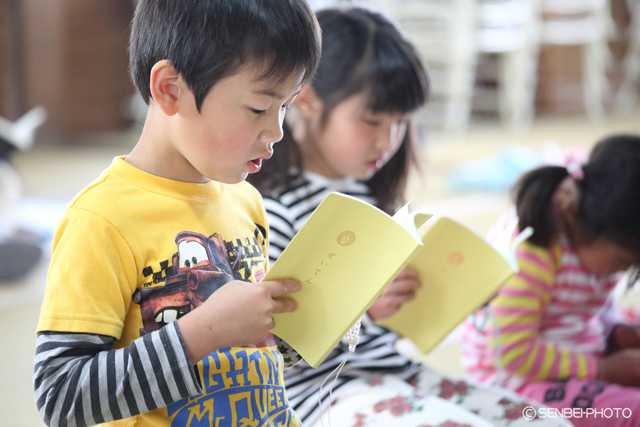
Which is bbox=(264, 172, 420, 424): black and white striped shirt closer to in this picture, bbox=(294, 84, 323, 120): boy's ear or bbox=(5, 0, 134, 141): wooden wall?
bbox=(294, 84, 323, 120): boy's ear

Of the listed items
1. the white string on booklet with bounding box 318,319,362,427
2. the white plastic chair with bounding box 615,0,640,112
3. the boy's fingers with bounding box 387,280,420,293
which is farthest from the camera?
the white plastic chair with bounding box 615,0,640,112

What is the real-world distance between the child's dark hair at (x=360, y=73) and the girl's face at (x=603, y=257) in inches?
13.1

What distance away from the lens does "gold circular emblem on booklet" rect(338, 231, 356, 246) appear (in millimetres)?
547

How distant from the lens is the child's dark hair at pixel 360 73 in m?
0.89

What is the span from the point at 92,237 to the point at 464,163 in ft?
9.10

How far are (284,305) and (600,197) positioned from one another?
1.98ft

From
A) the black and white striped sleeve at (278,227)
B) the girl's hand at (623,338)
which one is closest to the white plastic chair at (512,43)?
the girl's hand at (623,338)

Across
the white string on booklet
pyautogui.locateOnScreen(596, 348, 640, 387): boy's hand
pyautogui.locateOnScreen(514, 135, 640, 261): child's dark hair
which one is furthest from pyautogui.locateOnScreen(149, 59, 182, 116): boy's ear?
pyautogui.locateOnScreen(596, 348, 640, 387): boy's hand

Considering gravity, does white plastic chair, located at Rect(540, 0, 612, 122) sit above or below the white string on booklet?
above

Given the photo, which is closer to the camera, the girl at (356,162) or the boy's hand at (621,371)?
the girl at (356,162)

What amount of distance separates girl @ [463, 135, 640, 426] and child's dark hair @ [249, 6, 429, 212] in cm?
24

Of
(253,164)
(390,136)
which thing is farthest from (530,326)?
(253,164)

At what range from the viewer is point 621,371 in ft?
3.21

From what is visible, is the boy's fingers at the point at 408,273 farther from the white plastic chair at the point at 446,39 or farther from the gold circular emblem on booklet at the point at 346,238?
the white plastic chair at the point at 446,39
